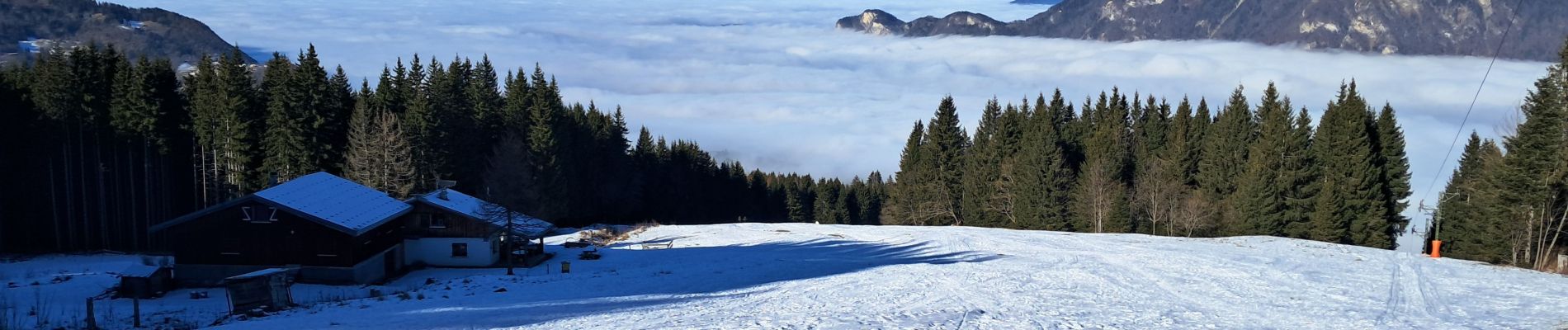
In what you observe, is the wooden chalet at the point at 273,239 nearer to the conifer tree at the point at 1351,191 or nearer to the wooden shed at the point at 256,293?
the wooden shed at the point at 256,293

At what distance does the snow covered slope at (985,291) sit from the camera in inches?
974

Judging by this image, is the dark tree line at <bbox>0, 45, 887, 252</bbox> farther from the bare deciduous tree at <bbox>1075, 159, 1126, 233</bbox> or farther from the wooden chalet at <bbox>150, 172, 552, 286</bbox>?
the bare deciduous tree at <bbox>1075, 159, 1126, 233</bbox>

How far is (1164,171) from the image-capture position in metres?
67.4

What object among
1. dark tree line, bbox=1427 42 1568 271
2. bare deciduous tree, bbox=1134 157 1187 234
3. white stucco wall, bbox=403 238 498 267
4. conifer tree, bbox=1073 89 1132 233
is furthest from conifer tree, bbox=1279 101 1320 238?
white stucco wall, bbox=403 238 498 267

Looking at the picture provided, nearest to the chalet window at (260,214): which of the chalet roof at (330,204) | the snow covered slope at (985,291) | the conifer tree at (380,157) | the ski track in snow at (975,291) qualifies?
the chalet roof at (330,204)

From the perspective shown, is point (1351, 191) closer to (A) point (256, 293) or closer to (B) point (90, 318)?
(A) point (256, 293)

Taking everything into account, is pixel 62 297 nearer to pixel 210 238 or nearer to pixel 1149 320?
pixel 210 238

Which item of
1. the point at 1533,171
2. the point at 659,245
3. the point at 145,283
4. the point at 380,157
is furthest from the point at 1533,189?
the point at 380,157

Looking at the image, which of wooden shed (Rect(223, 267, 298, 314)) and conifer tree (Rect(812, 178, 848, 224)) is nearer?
wooden shed (Rect(223, 267, 298, 314))

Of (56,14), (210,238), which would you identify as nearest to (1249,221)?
(210,238)

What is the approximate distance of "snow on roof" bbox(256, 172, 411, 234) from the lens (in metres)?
36.7

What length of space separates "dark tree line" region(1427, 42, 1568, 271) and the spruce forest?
3.7 inches

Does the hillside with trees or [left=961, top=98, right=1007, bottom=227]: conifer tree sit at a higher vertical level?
the hillside with trees

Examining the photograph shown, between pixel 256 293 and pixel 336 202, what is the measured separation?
11782 millimetres
